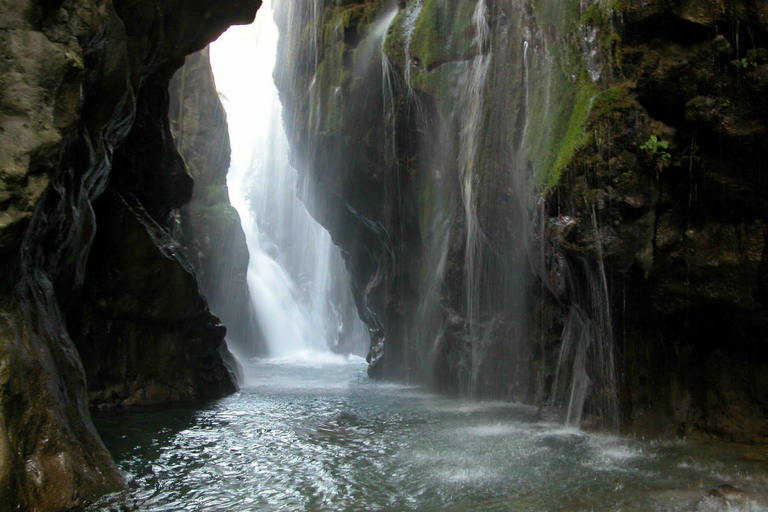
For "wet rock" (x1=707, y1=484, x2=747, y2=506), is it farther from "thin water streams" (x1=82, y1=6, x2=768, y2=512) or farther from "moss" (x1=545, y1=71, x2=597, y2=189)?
"moss" (x1=545, y1=71, x2=597, y2=189)

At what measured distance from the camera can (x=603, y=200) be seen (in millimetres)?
8820

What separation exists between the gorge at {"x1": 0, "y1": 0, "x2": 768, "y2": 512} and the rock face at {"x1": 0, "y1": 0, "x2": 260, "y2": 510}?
41 millimetres

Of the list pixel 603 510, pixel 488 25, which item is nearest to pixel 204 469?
pixel 603 510

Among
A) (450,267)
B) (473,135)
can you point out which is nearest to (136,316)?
(450,267)

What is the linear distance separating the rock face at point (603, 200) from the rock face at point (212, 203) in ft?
67.0

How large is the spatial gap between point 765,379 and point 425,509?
593 cm

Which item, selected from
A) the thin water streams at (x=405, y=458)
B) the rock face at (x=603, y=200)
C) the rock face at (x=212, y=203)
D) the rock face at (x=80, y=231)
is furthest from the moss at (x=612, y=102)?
the rock face at (x=212, y=203)

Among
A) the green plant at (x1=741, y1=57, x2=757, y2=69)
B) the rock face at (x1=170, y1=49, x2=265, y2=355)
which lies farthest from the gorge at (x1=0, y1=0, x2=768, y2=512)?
the rock face at (x1=170, y1=49, x2=265, y2=355)

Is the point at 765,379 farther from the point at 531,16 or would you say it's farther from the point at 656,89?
the point at 531,16

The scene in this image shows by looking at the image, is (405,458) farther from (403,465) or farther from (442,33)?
(442,33)

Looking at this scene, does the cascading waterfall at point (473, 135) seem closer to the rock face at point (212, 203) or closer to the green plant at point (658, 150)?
the green plant at point (658, 150)

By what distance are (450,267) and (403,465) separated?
8.74 metres

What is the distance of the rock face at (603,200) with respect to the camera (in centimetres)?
858

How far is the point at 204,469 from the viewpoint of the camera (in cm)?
776
